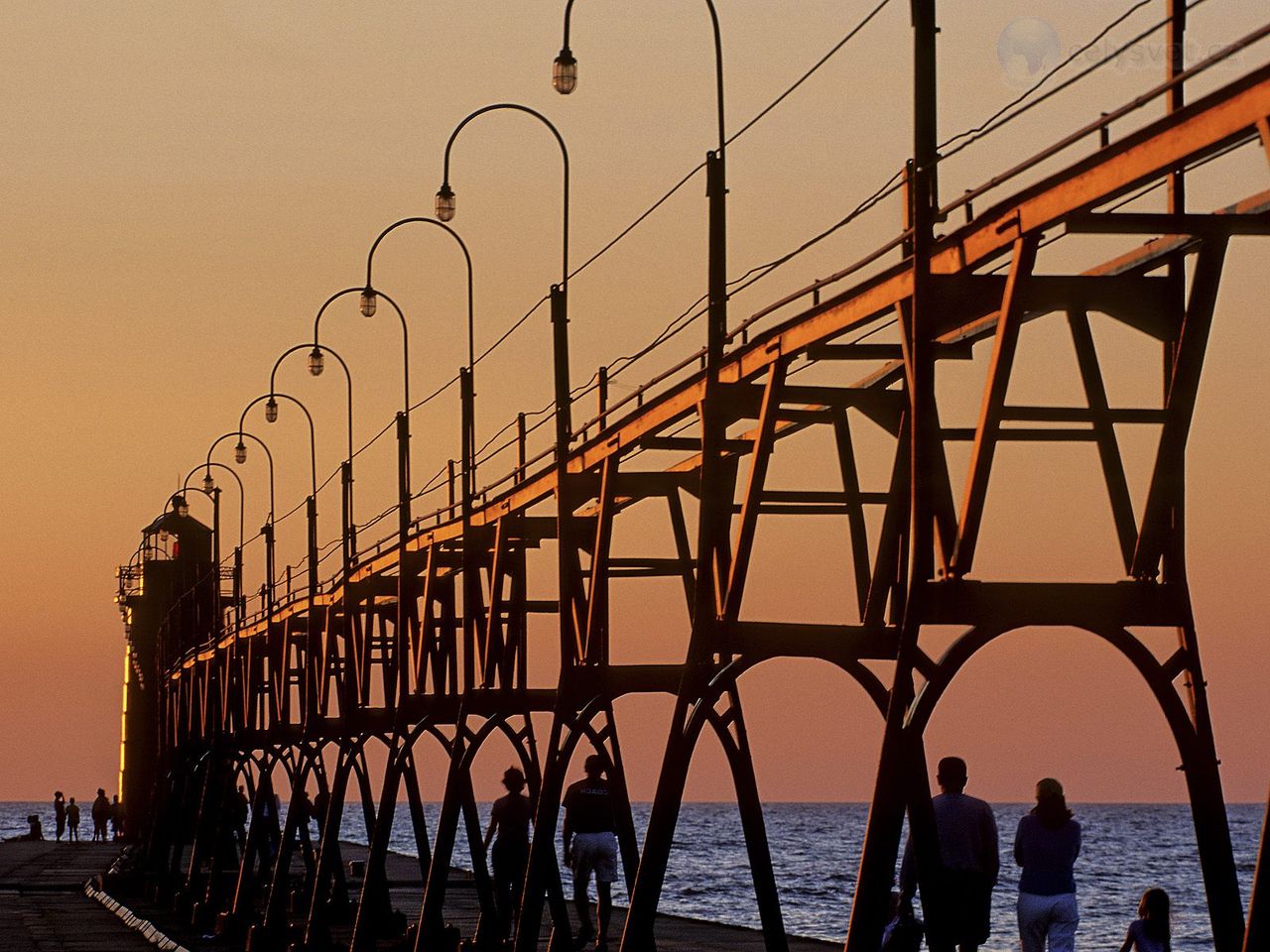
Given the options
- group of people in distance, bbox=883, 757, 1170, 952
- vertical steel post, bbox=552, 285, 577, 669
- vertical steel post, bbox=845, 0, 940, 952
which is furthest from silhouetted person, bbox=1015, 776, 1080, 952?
vertical steel post, bbox=552, 285, 577, 669

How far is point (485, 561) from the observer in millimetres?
31531

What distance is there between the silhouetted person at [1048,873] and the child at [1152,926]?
148 centimetres

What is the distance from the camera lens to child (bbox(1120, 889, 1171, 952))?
58.0 feet

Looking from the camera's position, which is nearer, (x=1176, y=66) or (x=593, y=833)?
(x=1176, y=66)

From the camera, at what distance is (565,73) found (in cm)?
2156

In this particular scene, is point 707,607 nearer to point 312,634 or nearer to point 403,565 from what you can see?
point 403,565

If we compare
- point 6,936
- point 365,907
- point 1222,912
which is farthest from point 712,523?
point 6,936

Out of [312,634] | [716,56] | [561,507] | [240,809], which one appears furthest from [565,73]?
[240,809]

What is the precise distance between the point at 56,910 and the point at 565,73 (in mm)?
27575

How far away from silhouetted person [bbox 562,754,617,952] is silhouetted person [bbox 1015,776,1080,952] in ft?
31.5

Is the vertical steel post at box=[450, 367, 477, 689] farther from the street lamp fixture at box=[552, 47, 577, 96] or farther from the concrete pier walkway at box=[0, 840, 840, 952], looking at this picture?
the street lamp fixture at box=[552, 47, 577, 96]

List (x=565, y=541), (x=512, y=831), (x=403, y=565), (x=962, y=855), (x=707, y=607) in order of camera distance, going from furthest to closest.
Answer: (x=403, y=565)
(x=512, y=831)
(x=565, y=541)
(x=707, y=607)
(x=962, y=855)

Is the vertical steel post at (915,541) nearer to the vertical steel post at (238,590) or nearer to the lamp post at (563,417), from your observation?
the lamp post at (563,417)

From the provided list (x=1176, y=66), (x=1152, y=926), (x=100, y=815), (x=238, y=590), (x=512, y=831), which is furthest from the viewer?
(x=100, y=815)
